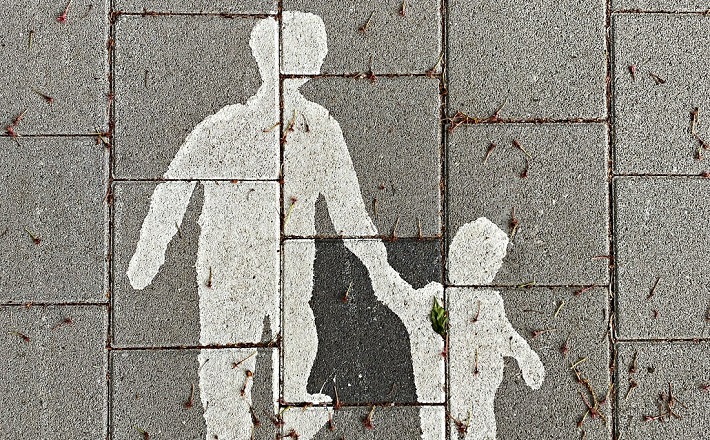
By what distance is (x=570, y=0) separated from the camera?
3.22 m

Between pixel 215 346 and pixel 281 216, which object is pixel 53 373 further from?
pixel 281 216

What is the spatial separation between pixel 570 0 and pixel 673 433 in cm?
230

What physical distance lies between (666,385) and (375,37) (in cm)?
233

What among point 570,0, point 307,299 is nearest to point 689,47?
point 570,0

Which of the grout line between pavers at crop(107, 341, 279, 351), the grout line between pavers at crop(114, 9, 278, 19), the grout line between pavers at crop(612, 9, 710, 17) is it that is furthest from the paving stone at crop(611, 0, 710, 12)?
the grout line between pavers at crop(107, 341, 279, 351)

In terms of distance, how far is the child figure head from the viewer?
10.3 feet

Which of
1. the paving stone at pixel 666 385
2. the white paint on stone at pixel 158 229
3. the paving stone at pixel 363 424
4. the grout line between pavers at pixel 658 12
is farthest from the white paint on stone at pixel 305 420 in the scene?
the grout line between pavers at pixel 658 12

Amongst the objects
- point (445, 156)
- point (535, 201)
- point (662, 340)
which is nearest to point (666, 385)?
point (662, 340)

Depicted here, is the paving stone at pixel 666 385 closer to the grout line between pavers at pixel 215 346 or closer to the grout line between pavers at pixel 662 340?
the grout line between pavers at pixel 662 340

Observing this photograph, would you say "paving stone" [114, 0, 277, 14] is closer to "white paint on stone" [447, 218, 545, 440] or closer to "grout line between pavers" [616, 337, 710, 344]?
"white paint on stone" [447, 218, 545, 440]

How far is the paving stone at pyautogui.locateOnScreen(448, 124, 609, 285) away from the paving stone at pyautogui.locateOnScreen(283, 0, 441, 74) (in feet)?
1.49

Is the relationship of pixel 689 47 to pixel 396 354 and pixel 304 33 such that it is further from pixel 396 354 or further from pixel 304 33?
Result: pixel 396 354

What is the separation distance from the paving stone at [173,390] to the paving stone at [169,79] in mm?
944

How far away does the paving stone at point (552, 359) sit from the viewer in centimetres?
312
